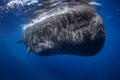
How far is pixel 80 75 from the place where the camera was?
54844 mm

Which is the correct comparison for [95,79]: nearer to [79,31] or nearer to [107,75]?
[107,75]

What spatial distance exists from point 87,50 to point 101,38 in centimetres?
64

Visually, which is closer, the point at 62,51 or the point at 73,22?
the point at 73,22

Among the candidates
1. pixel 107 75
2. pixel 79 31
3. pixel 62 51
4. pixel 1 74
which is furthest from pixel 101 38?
pixel 107 75

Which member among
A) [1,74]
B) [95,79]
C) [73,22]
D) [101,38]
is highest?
[73,22]

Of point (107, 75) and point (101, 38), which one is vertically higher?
point (101, 38)

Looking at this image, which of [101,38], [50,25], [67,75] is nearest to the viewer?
[101,38]

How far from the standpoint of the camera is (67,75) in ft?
168

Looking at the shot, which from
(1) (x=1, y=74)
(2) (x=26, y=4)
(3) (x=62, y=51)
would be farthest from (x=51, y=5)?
(1) (x=1, y=74)

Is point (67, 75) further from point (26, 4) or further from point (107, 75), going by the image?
point (26, 4)

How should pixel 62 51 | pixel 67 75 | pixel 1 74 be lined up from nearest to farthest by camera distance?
1. pixel 62 51
2. pixel 1 74
3. pixel 67 75

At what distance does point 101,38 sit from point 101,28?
0.39 metres

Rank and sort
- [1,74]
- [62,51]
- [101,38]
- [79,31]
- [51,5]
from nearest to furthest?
[101,38]
[79,31]
[62,51]
[51,5]
[1,74]

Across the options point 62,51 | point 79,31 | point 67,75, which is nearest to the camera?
point 79,31
